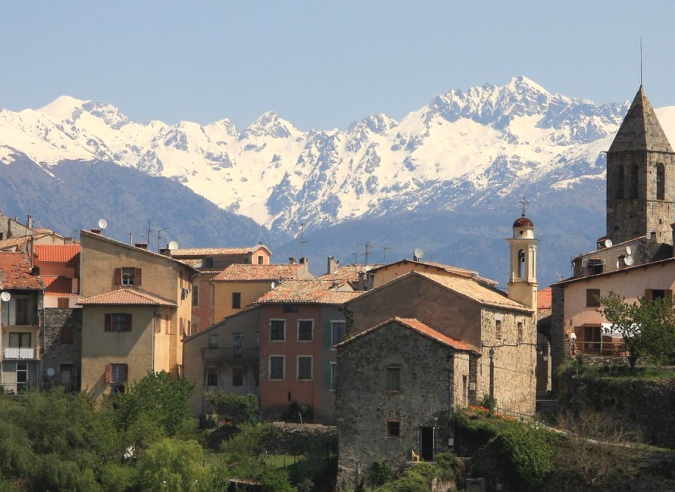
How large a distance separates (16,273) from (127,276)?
6485 mm

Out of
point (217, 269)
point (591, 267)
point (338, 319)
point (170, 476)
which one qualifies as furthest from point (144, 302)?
point (217, 269)

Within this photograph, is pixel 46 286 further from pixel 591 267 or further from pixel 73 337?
pixel 591 267

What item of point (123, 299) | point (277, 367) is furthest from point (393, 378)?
point (123, 299)

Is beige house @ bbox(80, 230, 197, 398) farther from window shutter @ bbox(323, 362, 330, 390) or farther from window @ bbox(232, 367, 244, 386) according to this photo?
window shutter @ bbox(323, 362, 330, 390)

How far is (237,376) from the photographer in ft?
319

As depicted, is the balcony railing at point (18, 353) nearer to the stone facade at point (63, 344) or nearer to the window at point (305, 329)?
the stone facade at point (63, 344)

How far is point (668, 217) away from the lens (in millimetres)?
115750

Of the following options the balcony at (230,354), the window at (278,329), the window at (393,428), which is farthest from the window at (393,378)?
the balcony at (230,354)

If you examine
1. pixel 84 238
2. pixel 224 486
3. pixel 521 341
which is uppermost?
pixel 84 238

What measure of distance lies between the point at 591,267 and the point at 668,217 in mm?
21027

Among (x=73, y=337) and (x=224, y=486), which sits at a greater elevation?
(x=73, y=337)

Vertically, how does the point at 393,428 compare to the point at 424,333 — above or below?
below

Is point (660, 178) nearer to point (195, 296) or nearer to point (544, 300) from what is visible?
point (544, 300)

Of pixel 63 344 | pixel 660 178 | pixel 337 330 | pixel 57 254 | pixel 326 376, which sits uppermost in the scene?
pixel 660 178
